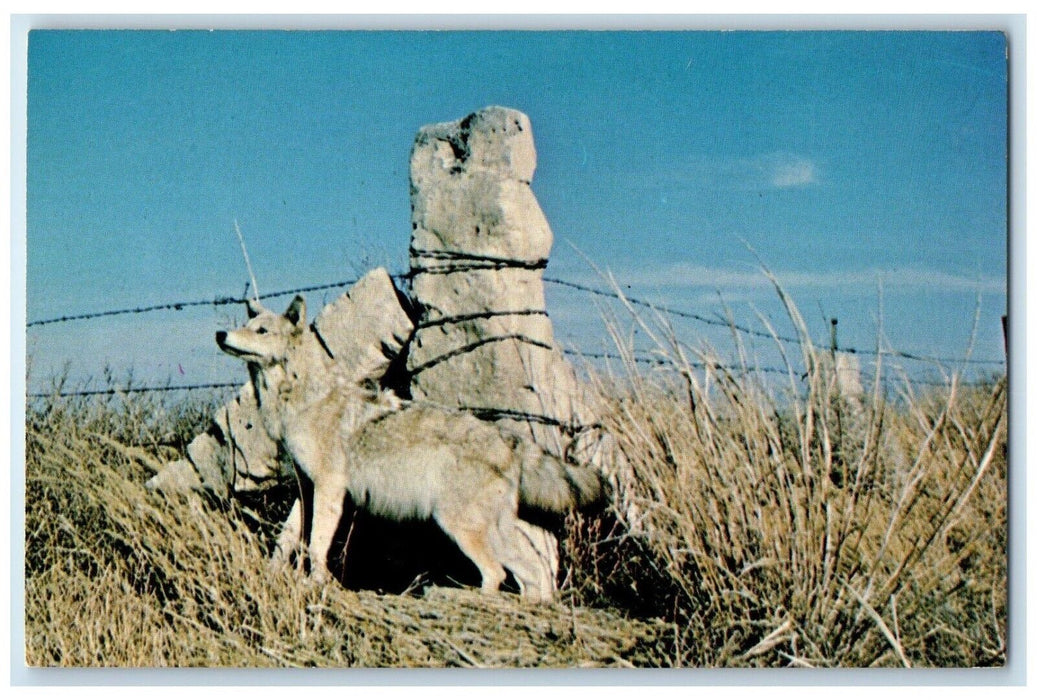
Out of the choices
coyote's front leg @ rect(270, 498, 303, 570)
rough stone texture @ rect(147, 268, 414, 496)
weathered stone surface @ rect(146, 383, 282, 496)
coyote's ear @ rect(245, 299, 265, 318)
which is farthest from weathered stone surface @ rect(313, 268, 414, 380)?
coyote's front leg @ rect(270, 498, 303, 570)

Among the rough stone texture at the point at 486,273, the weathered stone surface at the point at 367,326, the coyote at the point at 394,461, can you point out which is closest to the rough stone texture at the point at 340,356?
the weathered stone surface at the point at 367,326

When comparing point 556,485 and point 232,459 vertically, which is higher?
point 556,485

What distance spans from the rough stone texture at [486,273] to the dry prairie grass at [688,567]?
13.2 inches

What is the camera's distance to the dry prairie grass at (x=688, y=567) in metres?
4.89

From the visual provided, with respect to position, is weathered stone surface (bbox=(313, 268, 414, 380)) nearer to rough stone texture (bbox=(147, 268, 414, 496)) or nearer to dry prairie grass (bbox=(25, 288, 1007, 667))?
rough stone texture (bbox=(147, 268, 414, 496))

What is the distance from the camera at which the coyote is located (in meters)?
5.32

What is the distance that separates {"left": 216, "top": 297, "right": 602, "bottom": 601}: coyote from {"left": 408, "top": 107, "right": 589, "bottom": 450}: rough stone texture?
0.20 metres

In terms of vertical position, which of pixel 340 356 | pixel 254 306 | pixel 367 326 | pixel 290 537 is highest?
pixel 254 306

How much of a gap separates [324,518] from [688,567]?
1.69 m

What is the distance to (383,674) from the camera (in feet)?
16.8

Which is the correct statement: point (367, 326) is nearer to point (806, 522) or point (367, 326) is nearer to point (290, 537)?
point (290, 537)

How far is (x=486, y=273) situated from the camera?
5664 mm

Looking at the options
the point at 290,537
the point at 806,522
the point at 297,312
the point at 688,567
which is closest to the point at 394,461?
the point at 290,537

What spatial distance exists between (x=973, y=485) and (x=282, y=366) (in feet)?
10.5
